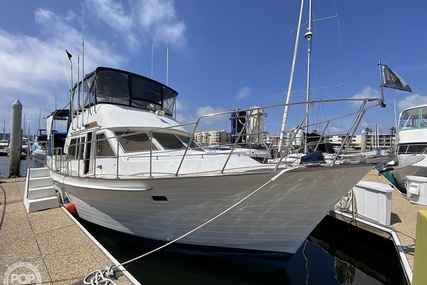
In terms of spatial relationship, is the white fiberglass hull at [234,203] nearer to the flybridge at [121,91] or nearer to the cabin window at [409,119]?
the flybridge at [121,91]

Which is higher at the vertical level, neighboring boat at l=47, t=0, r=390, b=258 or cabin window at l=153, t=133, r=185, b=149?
cabin window at l=153, t=133, r=185, b=149

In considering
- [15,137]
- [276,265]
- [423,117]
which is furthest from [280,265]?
[15,137]

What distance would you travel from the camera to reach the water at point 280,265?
4387mm

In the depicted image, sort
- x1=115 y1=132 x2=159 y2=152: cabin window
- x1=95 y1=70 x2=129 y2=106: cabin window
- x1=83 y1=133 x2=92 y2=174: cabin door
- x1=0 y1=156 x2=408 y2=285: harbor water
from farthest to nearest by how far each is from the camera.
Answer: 1. x1=95 y1=70 x2=129 y2=106: cabin window
2. x1=83 y1=133 x2=92 y2=174: cabin door
3. x1=115 y1=132 x2=159 y2=152: cabin window
4. x1=0 y1=156 x2=408 y2=285: harbor water

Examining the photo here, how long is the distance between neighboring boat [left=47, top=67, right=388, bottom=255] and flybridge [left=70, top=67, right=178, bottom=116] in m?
0.63

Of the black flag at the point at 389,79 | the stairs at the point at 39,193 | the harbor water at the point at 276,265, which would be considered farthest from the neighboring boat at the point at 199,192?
the black flag at the point at 389,79

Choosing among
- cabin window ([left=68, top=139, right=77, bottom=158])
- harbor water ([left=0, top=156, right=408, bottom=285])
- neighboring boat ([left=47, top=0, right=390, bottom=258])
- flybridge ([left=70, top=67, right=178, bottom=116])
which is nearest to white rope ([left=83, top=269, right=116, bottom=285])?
neighboring boat ([left=47, top=0, right=390, bottom=258])

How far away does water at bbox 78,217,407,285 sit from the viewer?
4.39m

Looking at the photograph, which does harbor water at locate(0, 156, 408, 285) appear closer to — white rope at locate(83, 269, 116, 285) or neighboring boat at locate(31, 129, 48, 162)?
white rope at locate(83, 269, 116, 285)

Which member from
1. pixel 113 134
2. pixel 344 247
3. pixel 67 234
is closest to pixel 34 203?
pixel 67 234

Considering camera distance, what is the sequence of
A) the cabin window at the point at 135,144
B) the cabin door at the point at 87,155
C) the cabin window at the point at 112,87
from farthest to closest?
the cabin window at the point at 112,87 → the cabin door at the point at 87,155 → the cabin window at the point at 135,144

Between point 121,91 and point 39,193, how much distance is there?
328 cm

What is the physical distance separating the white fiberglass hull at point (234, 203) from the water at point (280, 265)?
49cm

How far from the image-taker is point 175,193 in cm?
386
